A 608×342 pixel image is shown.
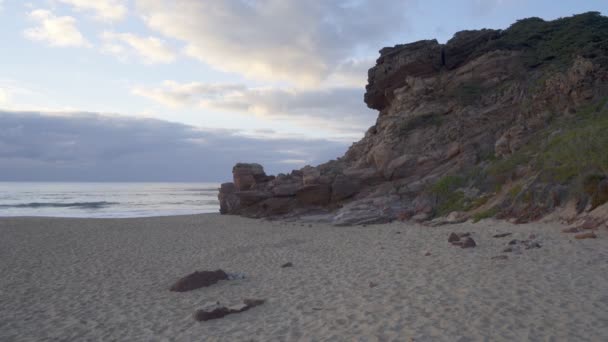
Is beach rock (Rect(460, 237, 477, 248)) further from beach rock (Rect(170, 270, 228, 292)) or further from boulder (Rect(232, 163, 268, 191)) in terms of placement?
boulder (Rect(232, 163, 268, 191))

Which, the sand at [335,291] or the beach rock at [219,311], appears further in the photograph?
the beach rock at [219,311]

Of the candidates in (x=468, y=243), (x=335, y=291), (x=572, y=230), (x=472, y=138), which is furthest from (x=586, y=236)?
(x=472, y=138)

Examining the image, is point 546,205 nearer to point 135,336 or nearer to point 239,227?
point 135,336

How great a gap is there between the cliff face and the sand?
2.81 m

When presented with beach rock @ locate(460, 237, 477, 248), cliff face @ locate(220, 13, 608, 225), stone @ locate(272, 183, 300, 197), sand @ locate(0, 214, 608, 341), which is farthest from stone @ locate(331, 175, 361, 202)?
beach rock @ locate(460, 237, 477, 248)

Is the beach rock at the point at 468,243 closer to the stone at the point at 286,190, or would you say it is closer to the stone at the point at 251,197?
the stone at the point at 286,190

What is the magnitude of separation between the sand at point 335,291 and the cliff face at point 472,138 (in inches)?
111

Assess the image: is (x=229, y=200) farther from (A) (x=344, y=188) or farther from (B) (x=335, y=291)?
(B) (x=335, y=291)

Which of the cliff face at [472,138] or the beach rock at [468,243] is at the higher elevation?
the cliff face at [472,138]

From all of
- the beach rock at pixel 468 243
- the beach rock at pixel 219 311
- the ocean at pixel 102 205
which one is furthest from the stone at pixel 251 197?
the beach rock at pixel 219 311

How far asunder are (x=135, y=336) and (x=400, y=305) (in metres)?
4.58

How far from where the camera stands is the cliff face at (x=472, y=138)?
56.7ft

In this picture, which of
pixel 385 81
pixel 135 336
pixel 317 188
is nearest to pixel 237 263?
pixel 135 336

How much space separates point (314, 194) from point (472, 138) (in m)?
9.98
